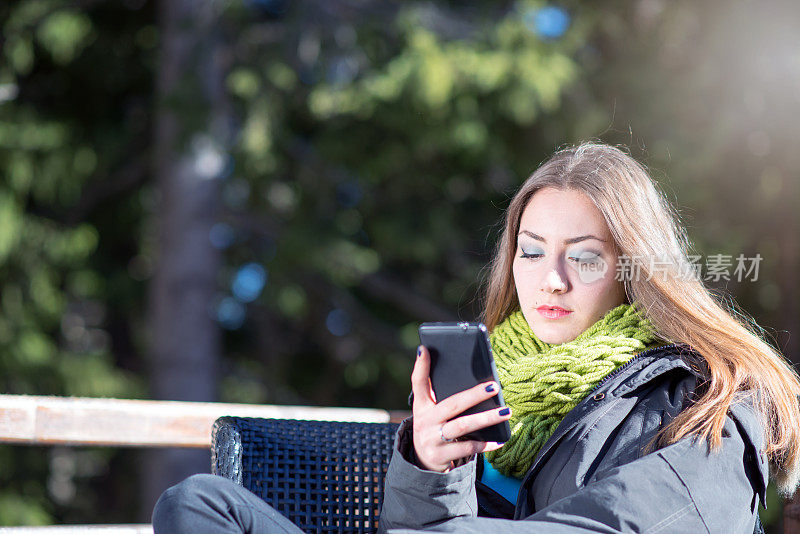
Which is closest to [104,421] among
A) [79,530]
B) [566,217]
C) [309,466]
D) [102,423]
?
[102,423]

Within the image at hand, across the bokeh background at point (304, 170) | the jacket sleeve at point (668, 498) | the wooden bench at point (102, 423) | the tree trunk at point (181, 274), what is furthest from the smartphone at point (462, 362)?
the tree trunk at point (181, 274)

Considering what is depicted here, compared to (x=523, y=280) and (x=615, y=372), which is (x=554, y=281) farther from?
(x=615, y=372)

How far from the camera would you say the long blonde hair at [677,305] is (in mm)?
1467

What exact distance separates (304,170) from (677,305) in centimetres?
421

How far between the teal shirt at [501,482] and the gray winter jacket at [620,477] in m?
0.02

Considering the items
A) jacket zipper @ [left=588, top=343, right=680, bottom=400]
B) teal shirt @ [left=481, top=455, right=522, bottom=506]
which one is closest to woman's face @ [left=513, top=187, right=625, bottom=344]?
jacket zipper @ [left=588, top=343, right=680, bottom=400]

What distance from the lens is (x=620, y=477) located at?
1.28 metres

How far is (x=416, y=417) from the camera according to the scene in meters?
1.40

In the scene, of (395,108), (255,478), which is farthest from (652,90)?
(255,478)

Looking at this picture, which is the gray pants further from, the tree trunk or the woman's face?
the tree trunk

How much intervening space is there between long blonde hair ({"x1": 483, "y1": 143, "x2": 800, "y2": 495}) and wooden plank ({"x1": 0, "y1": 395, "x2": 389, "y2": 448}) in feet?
3.19

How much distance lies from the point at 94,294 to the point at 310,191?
2.14m

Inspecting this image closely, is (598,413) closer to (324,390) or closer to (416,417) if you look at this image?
(416,417)

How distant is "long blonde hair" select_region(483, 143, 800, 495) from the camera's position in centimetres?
147
